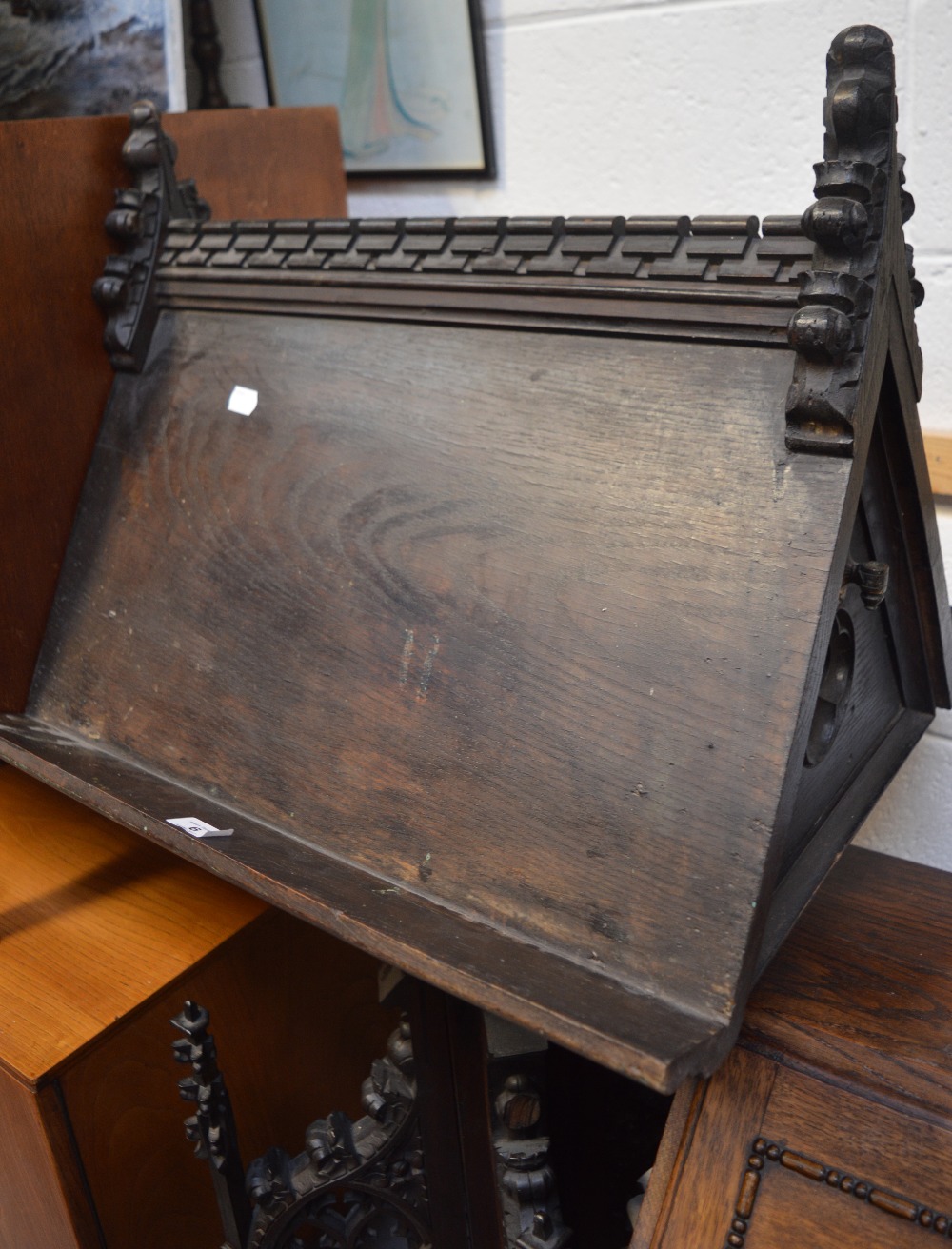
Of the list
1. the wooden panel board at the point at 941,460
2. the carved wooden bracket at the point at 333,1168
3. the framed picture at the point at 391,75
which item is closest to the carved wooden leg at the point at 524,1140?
the carved wooden bracket at the point at 333,1168

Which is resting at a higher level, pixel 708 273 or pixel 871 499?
pixel 708 273

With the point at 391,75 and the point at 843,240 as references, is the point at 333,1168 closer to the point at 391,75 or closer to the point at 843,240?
the point at 843,240

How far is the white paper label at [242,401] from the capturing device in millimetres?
1099

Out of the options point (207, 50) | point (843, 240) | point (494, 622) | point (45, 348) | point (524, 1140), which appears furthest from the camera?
point (207, 50)

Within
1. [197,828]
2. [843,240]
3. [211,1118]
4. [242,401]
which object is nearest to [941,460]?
[843,240]

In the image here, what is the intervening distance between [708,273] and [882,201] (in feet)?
0.41

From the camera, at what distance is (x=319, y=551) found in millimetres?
985

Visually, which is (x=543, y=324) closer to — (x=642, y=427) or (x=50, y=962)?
(x=642, y=427)

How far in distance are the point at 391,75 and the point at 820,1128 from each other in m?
1.68

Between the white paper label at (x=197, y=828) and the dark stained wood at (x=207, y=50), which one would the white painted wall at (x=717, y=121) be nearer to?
the dark stained wood at (x=207, y=50)

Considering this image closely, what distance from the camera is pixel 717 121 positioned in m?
1.45

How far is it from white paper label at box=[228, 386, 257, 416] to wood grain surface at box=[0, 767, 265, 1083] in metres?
0.51

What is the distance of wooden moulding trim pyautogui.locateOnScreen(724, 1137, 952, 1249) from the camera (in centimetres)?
69

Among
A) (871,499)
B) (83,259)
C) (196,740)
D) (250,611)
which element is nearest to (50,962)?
(196,740)
